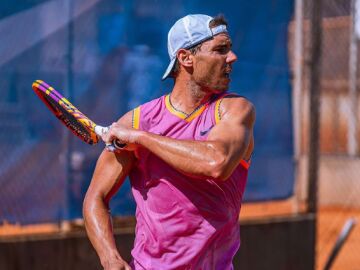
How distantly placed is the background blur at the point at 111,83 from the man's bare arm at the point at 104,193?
2350 millimetres

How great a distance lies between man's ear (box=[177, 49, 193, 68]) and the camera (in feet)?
13.2

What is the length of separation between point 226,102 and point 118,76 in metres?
3.02

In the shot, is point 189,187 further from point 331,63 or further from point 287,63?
point 331,63

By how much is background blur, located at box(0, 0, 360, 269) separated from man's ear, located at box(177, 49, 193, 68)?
2.49 m

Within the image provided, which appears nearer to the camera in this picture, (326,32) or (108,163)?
(108,163)

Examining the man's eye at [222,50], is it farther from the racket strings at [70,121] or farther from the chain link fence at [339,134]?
the chain link fence at [339,134]

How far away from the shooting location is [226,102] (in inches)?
154

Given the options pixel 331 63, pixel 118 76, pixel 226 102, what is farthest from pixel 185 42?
pixel 331 63

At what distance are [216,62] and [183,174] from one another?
1.75 feet

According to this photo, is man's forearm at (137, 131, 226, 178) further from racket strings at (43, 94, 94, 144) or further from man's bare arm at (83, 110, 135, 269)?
racket strings at (43, 94, 94, 144)

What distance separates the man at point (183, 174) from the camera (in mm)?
3895

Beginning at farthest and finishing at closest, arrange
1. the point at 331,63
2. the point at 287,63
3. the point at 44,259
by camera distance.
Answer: the point at 331,63 → the point at 287,63 → the point at 44,259

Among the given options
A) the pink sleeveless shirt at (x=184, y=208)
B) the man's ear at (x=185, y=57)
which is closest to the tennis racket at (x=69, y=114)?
the pink sleeveless shirt at (x=184, y=208)

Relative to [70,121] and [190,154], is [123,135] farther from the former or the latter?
[70,121]
